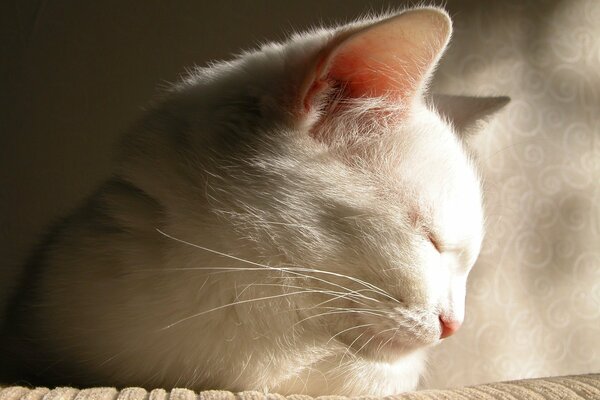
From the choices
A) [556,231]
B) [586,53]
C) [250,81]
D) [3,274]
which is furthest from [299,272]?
[586,53]

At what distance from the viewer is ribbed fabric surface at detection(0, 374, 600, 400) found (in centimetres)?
62

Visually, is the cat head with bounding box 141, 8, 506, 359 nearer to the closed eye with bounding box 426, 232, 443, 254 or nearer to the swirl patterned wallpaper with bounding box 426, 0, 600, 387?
the closed eye with bounding box 426, 232, 443, 254

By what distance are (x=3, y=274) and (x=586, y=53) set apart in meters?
1.56

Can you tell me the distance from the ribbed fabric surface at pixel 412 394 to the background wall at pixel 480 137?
27.7 inches

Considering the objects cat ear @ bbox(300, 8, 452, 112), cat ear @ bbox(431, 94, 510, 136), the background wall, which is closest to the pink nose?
cat ear @ bbox(300, 8, 452, 112)

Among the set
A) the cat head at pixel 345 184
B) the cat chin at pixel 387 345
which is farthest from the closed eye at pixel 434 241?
the cat chin at pixel 387 345

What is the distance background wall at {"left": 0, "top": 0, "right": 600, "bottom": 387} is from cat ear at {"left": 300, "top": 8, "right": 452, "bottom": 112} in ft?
2.33

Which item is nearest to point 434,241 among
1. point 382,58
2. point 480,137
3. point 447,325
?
point 447,325

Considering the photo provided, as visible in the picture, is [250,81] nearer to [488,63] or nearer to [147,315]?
[147,315]

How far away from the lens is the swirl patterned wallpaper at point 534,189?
146 centimetres

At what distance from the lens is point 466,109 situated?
110cm

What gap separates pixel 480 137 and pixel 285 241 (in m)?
0.91

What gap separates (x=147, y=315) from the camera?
2.40ft

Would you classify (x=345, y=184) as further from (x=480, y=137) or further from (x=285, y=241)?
(x=480, y=137)
